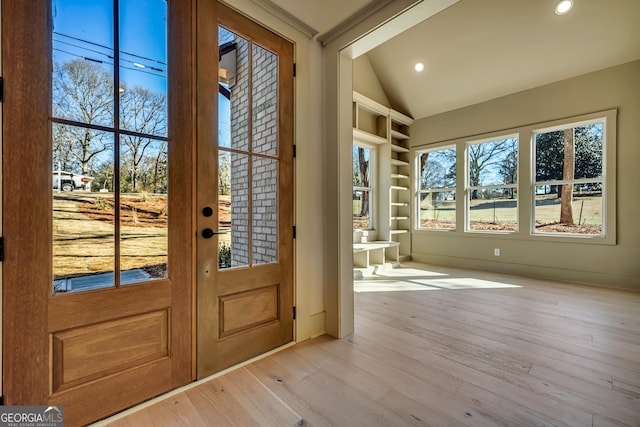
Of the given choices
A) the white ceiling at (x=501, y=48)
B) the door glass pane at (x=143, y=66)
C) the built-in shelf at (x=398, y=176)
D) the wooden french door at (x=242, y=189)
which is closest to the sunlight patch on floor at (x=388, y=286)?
the wooden french door at (x=242, y=189)

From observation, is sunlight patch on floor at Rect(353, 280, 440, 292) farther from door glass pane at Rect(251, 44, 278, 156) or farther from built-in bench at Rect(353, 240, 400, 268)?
door glass pane at Rect(251, 44, 278, 156)

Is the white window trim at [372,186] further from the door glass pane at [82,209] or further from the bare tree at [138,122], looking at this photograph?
the door glass pane at [82,209]

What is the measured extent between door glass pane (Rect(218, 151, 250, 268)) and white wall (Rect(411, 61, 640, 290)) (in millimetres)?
4398

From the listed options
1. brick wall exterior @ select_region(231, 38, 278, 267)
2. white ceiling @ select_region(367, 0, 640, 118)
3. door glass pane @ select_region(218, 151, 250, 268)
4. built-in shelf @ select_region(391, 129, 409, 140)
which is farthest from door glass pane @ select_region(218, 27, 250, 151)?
built-in shelf @ select_region(391, 129, 409, 140)

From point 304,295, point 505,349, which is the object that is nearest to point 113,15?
point 304,295

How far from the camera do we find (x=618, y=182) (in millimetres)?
3689

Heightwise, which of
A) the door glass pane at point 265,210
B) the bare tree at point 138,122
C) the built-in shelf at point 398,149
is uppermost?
the built-in shelf at point 398,149

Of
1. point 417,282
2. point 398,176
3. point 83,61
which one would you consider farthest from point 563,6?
point 83,61

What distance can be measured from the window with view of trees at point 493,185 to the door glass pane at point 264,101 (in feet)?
14.0

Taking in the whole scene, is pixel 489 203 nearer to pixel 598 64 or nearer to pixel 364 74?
pixel 598 64

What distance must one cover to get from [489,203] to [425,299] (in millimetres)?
2632

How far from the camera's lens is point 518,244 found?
14.6ft

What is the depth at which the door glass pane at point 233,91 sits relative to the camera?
1.81 m

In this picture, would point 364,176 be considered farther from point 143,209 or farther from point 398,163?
point 143,209
